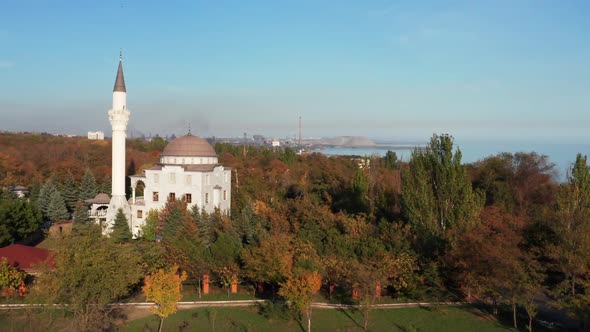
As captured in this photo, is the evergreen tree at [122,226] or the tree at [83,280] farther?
the evergreen tree at [122,226]

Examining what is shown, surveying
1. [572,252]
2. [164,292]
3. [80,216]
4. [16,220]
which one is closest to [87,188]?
[80,216]

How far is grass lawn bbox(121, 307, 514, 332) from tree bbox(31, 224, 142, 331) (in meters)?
1.80

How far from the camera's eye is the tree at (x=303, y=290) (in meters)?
19.5

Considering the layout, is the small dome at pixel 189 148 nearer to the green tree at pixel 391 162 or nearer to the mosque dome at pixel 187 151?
the mosque dome at pixel 187 151

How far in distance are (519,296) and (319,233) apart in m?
10.5

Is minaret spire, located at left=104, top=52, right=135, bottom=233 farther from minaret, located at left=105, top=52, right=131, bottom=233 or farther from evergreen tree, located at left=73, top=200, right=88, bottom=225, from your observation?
evergreen tree, located at left=73, top=200, right=88, bottom=225

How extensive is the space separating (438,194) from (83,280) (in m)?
18.9

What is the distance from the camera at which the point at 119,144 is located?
118 ft

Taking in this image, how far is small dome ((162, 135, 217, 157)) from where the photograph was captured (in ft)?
124

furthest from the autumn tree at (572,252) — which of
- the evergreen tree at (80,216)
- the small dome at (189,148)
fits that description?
the evergreen tree at (80,216)

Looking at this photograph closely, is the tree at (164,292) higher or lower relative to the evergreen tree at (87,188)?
lower

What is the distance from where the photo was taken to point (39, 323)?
63.5 ft

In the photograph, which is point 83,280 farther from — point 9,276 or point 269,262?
point 269,262

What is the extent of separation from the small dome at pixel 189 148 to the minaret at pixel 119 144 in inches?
143
